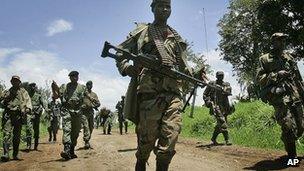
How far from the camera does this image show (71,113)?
12.5m

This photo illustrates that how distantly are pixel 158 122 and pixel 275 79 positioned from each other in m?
3.82

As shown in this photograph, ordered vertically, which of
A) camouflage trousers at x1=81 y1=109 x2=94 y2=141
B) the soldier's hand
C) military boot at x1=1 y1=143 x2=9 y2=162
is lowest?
military boot at x1=1 y1=143 x2=9 y2=162

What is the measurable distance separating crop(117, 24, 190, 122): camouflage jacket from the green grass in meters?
7.81

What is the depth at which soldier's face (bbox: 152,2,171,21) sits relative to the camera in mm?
6520

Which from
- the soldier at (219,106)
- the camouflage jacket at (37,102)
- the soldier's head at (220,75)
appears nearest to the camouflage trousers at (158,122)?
the soldier's head at (220,75)

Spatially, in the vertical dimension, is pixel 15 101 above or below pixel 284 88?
above

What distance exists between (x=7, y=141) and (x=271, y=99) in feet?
24.2

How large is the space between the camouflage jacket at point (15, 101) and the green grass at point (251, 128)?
7.18 m

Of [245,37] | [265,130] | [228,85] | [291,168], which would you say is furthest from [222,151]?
[245,37]

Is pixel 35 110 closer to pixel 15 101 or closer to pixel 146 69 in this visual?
pixel 15 101

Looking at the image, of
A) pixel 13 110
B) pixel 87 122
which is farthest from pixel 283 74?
pixel 87 122

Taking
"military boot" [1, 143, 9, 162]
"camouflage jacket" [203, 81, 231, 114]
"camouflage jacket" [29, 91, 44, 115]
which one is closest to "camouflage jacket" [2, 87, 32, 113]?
"military boot" [1, 143, 9, 162]

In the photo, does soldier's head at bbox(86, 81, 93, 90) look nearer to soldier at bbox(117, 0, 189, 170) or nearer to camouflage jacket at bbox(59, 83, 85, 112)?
camouflage jacket at bbox(59, 83, 85, 112)

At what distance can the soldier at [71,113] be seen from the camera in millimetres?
12305
